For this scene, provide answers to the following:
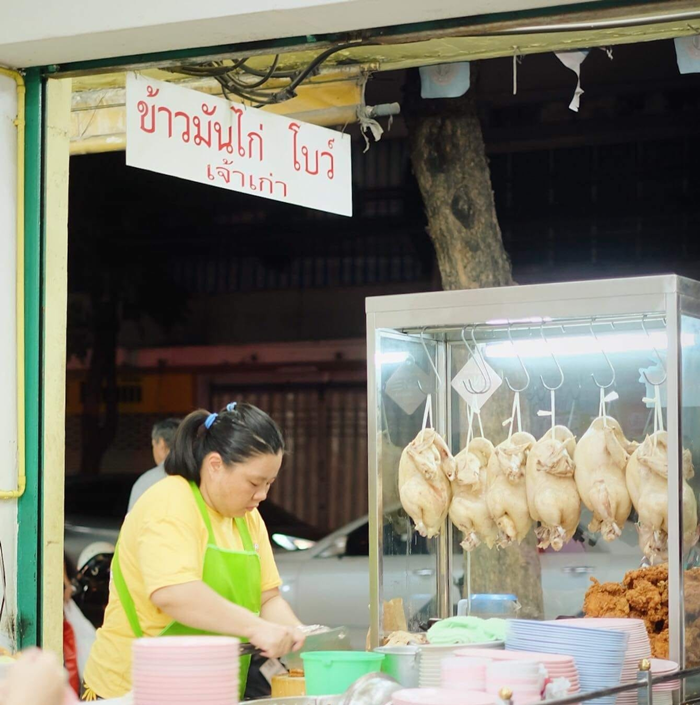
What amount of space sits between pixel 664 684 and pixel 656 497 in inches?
20.0

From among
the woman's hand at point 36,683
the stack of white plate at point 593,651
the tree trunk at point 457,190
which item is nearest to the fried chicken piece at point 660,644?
the stack of white plate at point 593,651

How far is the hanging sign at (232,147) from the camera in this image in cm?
341

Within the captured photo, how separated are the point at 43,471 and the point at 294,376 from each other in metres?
8.13

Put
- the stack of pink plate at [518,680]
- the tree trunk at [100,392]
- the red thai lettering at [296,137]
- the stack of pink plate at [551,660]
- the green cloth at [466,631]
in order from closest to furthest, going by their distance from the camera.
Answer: the stack of pink plate at [518,680] < the stack of pink plate at [551,660] < the green cloth at [466,631] < the red thai lettering at [296,137] < the tree trunk at [100,392]

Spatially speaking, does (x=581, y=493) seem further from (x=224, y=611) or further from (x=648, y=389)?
(x=224, y=611)

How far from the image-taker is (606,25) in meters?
3.12

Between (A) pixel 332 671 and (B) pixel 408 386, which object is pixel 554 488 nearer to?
(B) pixel 408 386

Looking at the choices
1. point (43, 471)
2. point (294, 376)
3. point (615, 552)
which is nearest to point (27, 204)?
point (43, 471)

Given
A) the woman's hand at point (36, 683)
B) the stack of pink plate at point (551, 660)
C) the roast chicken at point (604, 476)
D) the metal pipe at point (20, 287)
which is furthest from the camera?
the metal pipe at point (20, 287)

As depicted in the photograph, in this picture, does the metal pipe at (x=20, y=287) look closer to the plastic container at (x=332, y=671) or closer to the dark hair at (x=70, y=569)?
the plastic container at (x=332, y=671)

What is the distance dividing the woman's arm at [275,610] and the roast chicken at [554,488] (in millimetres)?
783

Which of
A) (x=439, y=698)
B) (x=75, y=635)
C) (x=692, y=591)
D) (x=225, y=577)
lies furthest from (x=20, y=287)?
(x=75, y=635)

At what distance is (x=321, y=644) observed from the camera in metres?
3.07

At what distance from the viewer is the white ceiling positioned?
318 cm
